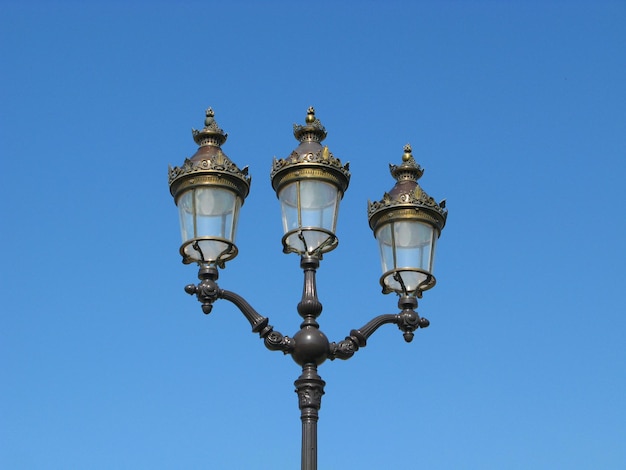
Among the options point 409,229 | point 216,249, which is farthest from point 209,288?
point 409,229

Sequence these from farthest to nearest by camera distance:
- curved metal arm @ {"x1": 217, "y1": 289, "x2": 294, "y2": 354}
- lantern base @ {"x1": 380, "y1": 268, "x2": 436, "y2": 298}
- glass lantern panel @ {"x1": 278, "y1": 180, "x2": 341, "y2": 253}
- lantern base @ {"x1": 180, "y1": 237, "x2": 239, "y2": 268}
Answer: lantern base @ {"x1": 380, "y1": 268, "x2": 436, "y2": 298}, glass lantern panel @ {"x1": 278, "y1": 180, "x2": 341, "y2": 253}, lantern base @ {"x1": 180, "y1": 237, "x2": 239, "y2": 268}, curved metal arm @ {"x1": 217, "y1": 289, "x2": 294, "y2": 354}

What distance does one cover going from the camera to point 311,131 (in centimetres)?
1191

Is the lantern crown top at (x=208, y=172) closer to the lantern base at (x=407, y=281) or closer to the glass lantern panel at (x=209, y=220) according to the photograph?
the glass lantern panel at (x=209, y=220)

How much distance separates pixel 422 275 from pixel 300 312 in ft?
4.42

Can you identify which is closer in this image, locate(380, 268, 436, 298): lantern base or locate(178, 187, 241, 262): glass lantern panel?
locate(178, 187, 241, 262): glass lantern panel

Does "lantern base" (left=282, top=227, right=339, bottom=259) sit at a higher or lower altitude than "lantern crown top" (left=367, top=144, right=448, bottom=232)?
lower

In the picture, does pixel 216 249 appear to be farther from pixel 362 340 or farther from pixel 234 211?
pixel 362 340

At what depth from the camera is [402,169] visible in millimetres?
12617

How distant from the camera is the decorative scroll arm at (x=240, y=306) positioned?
11039 millimetres

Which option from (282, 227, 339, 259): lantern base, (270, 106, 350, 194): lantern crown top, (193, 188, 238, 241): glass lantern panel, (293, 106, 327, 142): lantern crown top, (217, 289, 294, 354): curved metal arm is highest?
(293, 106, 327, 142): lantern crown top

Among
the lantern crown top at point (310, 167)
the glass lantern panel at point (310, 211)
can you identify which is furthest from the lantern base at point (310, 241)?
the lantern crown top at point (310, 167)

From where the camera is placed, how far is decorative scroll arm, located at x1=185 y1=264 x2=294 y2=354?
11039 millimetres

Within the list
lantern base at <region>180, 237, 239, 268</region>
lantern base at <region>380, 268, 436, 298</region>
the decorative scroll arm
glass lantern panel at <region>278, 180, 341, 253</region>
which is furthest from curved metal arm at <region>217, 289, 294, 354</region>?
lantern base at <region>380, 268, 436, 298</region>

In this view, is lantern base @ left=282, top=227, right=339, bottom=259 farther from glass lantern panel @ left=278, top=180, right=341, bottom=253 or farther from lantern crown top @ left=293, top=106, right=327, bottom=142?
lantern crown top @ left=293, top=106, right=327, bottom=142
